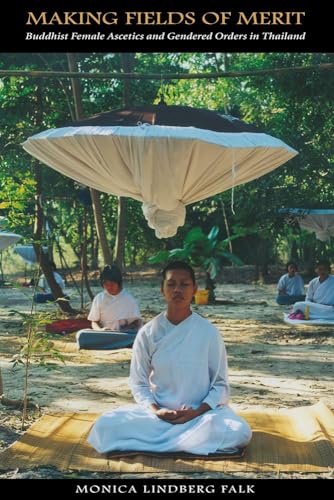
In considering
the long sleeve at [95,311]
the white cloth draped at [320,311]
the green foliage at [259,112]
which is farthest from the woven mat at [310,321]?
the long sleeve at [95,311]

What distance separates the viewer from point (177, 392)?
16.6 feet

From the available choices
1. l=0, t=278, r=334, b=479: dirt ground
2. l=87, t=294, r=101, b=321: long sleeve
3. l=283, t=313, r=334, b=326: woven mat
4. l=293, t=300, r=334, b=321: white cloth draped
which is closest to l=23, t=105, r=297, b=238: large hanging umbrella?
l=0, t=278, r=334, b=479: dirt ground

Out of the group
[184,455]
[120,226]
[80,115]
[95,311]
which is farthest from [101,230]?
[184,455]

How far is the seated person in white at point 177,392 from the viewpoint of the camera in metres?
4.83

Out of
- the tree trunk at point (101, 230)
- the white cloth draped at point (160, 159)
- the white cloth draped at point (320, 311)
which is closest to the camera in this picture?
the white cloth draped at point (160, 159)

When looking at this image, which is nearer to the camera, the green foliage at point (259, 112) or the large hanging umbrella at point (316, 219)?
the green foliage at point (259, 112)

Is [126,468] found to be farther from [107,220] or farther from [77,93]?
[107,220]

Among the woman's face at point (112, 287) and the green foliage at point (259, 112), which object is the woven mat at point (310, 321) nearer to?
the green foliage at point (259, 112)

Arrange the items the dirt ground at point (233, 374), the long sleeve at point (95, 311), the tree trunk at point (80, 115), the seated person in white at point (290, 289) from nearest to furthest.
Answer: the dirt ground at point (233, 374) → the long sleeve at point (95, 311) → the tree trunk at point (80, 115) → the seated person in white at point (290, 289)

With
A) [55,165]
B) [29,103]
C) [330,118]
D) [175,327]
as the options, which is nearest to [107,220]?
[29,103]

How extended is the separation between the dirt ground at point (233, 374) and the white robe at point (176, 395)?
381 mm

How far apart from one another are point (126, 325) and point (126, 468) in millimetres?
4838
